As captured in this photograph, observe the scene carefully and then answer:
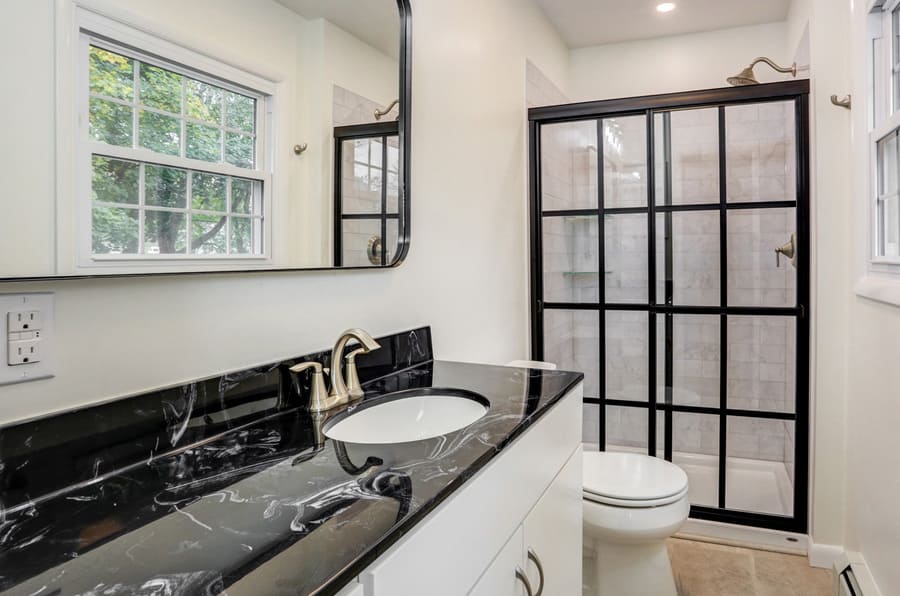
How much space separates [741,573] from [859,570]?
0.42m

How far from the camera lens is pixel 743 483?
8.27 ft

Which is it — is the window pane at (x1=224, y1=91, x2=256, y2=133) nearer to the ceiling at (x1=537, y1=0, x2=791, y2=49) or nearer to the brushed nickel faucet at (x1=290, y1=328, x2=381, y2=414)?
the brushed nickel faucet at (x1=290, y1=328, x2=381, y2=414)

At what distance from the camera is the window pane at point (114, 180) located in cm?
82

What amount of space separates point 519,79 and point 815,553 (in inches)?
93.4

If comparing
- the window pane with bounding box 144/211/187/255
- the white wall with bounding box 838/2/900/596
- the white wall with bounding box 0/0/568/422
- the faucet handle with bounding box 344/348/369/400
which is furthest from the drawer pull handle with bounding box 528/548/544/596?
the white wall with bounding box 838/2/900/596

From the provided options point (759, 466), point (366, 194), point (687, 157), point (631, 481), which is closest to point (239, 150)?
point (366, 194)

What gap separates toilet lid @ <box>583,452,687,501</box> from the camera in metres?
1.84

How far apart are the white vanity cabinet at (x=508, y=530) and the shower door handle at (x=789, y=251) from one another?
1.42m

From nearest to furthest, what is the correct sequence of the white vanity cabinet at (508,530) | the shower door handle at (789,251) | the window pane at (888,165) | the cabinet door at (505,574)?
the white vanity cabinet at (508,530) < the cabinet door at (505,574) < the window pane at (888,165) < the shower door handle at (789,251)

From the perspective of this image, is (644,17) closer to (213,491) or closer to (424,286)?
(424,286)

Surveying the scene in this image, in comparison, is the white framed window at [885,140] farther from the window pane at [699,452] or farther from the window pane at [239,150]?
the window pane at [239,150]

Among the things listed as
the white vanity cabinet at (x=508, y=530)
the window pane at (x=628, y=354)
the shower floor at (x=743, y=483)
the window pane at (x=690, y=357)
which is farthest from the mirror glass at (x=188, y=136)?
the shower floor at (x=743, y=483)

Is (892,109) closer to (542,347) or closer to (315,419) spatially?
(542,347)

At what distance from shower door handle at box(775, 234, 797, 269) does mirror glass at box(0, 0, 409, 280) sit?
1801 millimetres
